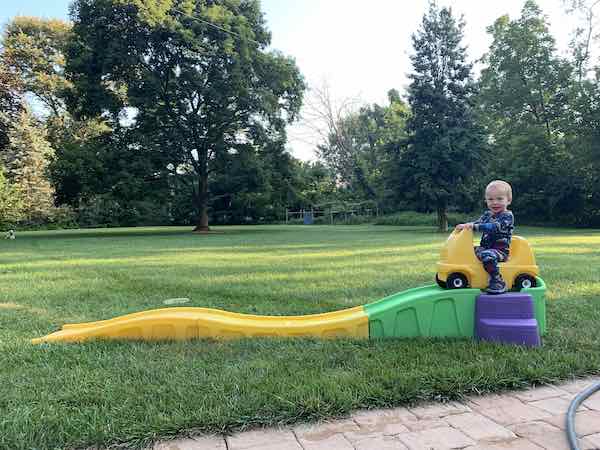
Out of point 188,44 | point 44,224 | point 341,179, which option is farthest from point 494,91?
point 44,224

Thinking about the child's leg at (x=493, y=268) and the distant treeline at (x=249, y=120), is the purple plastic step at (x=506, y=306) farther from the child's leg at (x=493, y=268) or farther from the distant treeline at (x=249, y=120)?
the distant treeline at (x=249, y=120)

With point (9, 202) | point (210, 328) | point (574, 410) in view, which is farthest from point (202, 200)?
point (574, 410)

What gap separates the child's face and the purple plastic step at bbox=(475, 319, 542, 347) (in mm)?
803

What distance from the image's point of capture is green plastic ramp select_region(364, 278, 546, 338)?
3131 mm

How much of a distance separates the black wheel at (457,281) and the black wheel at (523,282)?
0.37m

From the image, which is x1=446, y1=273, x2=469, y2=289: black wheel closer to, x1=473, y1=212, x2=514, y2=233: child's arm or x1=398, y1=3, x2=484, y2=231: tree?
x1=473, y1=212, x2=514, y2=233: child's arm

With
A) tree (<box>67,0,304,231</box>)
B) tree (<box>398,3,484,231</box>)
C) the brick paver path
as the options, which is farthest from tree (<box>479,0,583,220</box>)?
the brick paver path

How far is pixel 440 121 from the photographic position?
20.0 metres

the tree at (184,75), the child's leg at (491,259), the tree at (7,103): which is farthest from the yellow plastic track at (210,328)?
the tree at (7,103)

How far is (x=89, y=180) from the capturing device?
68.5 ft

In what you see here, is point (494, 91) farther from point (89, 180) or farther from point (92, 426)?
point (92, 426)

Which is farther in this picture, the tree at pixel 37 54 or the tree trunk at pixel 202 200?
the tree at pixel 37 54

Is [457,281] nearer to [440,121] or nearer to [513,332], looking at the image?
[513,332]

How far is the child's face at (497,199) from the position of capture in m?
3.18
